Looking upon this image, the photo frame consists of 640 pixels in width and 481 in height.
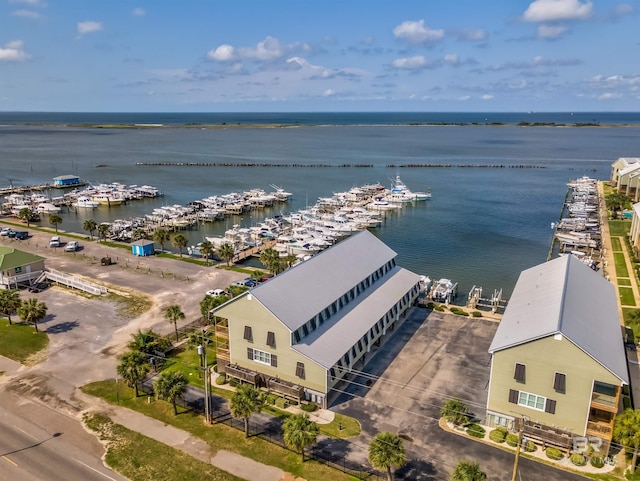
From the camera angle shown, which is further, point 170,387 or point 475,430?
point 170,387

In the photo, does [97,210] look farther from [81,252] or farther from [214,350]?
[214,350]

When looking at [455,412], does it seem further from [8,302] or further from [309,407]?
[8,302]

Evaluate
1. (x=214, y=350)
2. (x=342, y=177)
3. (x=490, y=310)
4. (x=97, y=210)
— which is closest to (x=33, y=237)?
(x=97, y=210)

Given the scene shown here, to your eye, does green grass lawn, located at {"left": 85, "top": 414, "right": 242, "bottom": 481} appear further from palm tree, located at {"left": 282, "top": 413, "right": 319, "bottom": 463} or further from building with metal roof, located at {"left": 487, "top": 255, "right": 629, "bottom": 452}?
building with metal roof, located at {"left": 487, "top": 255, "right": 629, "bottom": 452}

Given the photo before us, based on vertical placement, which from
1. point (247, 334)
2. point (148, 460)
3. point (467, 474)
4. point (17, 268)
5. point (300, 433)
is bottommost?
point (148, 460)

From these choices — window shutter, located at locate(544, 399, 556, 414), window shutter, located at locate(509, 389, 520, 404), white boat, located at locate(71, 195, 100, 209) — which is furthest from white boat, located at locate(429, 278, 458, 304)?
white boat, located at locate(71, 195, 100, 209)

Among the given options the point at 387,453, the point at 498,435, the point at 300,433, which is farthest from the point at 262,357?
the point at 498,435
